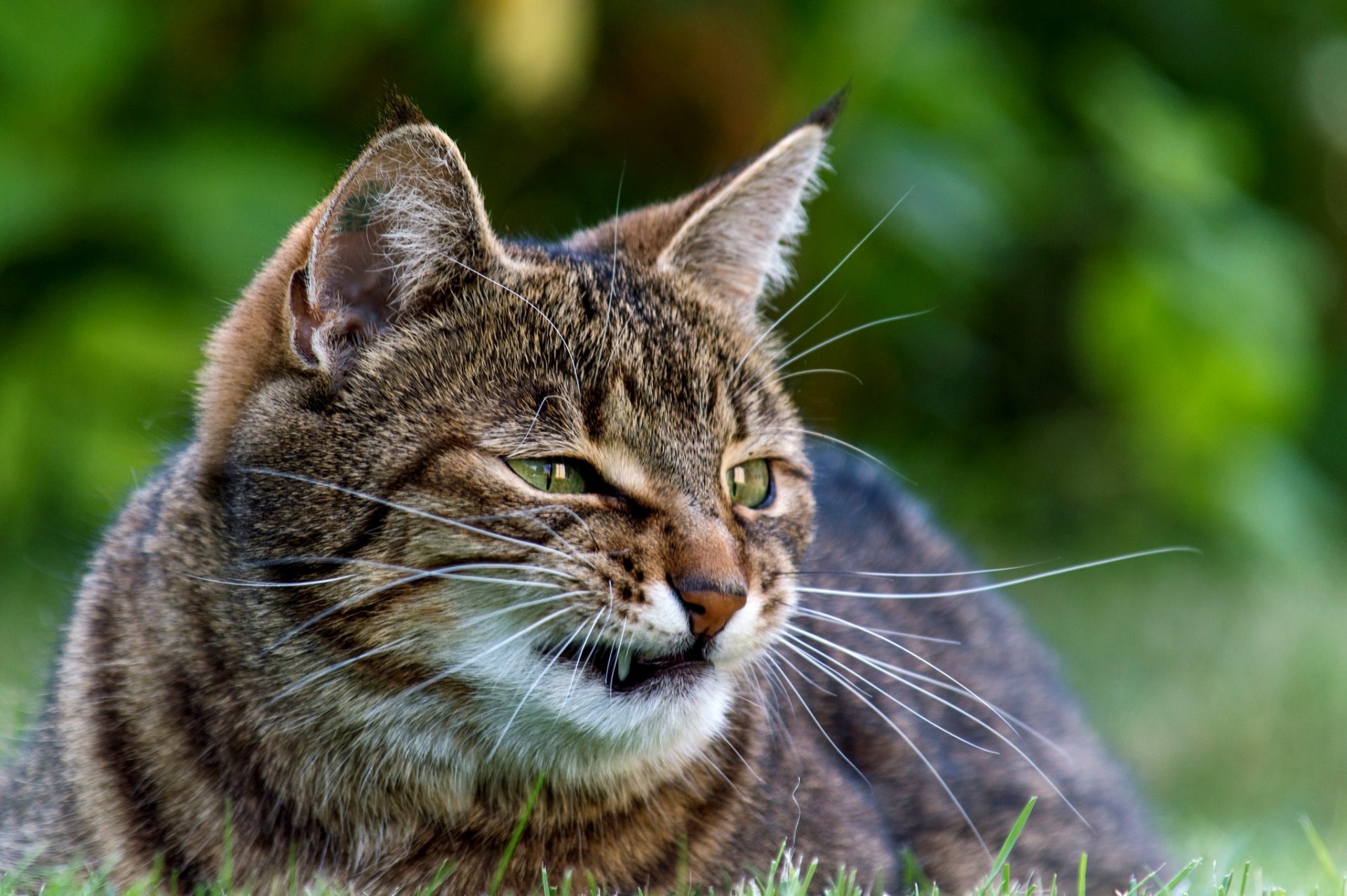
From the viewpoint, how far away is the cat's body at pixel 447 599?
1917mm

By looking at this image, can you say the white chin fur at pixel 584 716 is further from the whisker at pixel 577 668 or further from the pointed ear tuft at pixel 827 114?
the pointed ear tuft at pixel 827 114

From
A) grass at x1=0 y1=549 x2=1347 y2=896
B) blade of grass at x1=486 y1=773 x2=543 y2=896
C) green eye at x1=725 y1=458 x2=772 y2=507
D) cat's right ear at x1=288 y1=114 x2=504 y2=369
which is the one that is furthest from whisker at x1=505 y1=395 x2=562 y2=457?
grass at x1=0 y1=549 x2=1347 y2=896

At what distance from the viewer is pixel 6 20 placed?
14.6 feet

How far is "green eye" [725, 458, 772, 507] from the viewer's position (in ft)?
7.44

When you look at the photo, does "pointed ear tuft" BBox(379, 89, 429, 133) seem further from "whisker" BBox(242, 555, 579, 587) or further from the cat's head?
"whisker" BBox(242, 555, 579, 587)

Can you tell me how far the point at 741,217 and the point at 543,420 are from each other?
706mm

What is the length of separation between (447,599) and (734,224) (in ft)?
3.18

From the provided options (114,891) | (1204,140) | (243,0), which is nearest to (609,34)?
(243,0)

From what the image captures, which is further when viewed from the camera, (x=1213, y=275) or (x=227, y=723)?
(x=1213, y=275)

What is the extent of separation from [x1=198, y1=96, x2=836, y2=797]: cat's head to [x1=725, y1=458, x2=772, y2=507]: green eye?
0.6 inches

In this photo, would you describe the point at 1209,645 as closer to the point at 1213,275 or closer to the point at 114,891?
the point at 1213,275

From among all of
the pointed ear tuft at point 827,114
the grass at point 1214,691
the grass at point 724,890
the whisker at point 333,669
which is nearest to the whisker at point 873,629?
the grass at point 724,890

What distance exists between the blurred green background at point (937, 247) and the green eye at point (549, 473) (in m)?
1.46

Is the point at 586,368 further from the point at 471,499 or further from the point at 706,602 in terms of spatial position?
the point at 706,602
